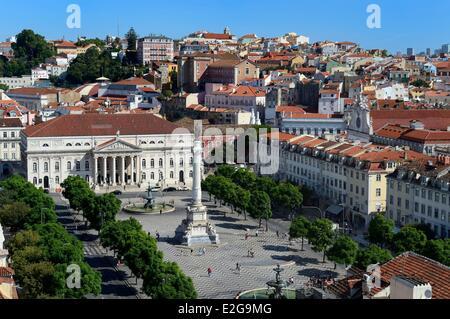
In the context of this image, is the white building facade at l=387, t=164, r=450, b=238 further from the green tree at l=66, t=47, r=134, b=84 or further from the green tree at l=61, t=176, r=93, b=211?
the green tree at l=66, t=47, r=134, b=84

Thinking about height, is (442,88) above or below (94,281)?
above

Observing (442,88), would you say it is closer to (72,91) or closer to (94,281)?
(72,91)

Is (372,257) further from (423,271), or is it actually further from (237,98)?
(237,98)

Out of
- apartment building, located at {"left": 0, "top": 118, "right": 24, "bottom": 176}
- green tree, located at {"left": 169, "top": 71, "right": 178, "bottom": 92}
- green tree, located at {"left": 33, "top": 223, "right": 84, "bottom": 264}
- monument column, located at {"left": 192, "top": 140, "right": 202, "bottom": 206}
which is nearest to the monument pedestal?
monument column, located at {"left": 192, "top": 140, "right": 202, "bottom": 206}

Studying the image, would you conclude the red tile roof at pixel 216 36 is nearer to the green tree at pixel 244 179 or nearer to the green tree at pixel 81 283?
the green tree at pixel 244 179

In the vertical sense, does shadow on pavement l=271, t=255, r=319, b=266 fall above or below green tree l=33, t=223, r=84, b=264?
below

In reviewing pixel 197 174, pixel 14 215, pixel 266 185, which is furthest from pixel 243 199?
pixel 14 215

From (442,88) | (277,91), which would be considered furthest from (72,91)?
(442,88)
